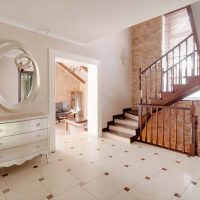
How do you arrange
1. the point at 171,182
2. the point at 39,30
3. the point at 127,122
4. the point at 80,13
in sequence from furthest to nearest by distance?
the point at 127,122, the point at 39,30, the point at 80,13, the point at 171,182

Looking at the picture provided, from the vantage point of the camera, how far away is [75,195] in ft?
7.25

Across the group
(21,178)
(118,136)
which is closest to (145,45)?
(118,136)

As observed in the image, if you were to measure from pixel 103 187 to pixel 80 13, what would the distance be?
9.34 ft

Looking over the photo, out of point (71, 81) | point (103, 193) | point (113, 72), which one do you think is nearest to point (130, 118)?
point (113, 72)

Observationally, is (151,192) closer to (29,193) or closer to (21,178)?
(29,193)

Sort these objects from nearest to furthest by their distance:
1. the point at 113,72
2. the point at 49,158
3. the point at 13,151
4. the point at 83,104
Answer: the point at 13,151 < the point at 49,158 < the point at 113,72 < the point at 83,104

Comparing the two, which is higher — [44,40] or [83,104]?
[44,40]

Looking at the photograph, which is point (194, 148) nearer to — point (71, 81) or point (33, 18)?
point (33, 18)

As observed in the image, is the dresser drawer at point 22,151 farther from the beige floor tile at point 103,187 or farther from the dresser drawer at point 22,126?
the beige floor tile at point 103,187

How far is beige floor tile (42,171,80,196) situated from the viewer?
7.70ft

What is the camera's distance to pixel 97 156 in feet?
11.7

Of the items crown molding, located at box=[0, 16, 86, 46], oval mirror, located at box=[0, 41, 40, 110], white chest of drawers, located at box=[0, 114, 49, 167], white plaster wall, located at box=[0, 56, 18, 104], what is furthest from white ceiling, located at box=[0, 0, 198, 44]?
white chest of drawers, located at box=[0, 114, 49, 167]

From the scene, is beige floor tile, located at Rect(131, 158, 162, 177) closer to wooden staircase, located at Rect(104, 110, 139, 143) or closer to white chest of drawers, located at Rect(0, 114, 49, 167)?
wooden staircase, located at Rect(104, 110, 139, 143)

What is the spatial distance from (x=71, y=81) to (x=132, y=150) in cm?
632
